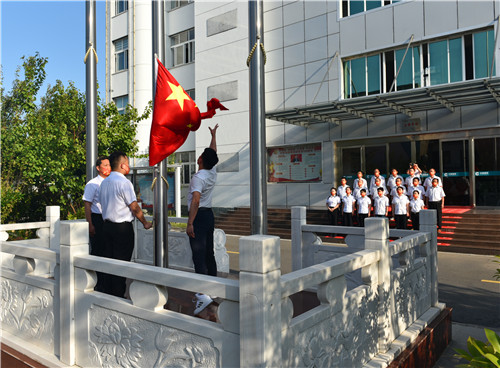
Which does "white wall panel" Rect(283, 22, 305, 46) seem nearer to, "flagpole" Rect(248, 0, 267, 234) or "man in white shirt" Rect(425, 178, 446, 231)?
"man in white shirt" Rect(425, 178, 446, 231)

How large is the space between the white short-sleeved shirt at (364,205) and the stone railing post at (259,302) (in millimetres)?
10160

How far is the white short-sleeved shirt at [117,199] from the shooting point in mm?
3900

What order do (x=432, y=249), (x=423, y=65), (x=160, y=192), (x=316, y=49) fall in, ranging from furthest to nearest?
(x=316, y=49)
(x=423, y=65)
(x=160, y=192)
(x=432, y=249)

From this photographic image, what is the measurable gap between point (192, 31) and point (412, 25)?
11405mm

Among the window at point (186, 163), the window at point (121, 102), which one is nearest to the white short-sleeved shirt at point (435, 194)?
the window at point (186, 163)

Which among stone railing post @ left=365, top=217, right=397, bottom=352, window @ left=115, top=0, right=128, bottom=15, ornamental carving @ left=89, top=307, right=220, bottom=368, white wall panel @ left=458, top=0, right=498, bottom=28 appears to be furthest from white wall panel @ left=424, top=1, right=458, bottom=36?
window @ left=115, top=0, right=128, bottom=15

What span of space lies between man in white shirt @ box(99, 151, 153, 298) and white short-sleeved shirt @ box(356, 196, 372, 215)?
29.3ft

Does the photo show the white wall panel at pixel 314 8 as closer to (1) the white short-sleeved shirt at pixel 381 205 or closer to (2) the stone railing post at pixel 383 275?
(1) the white short-sleeved shirt at pixel 381 205

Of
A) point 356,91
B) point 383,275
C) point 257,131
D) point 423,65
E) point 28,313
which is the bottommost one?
point 28,313

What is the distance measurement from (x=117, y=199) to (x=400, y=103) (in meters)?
10.6

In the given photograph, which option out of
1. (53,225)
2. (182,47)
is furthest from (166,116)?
(182,47)

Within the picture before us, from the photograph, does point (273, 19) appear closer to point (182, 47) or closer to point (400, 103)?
point (182, 47)

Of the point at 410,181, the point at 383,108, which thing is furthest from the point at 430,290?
the point at 383,108

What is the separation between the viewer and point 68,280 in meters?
3.10
